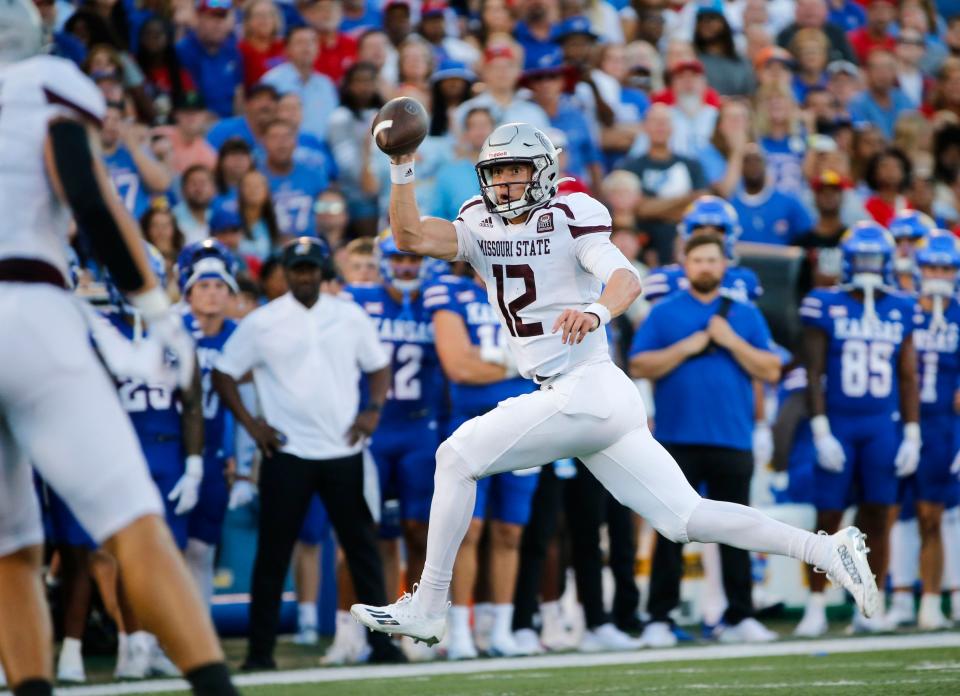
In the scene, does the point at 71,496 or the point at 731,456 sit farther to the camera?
the point at 731,456

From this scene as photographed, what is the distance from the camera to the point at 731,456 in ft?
28.0

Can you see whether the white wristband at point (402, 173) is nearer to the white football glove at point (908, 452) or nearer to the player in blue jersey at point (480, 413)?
Answer: the player in blue jersey at point (480, 413)

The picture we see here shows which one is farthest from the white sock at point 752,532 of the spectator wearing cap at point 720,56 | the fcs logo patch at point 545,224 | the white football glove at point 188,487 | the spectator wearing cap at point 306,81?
the spectator wearing cap at point 720,56

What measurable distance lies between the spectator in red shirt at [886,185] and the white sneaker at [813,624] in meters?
3.99

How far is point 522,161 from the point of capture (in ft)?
19.2

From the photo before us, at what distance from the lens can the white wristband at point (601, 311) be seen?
17.3 ft

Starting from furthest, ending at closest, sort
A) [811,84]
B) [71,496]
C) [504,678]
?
[811,84], [504,678], [71,496]

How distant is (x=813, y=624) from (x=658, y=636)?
0.90 metres

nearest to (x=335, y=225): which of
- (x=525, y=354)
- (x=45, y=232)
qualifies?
(x=525, y=354)

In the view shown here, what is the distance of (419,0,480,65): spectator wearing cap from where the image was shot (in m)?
12.2

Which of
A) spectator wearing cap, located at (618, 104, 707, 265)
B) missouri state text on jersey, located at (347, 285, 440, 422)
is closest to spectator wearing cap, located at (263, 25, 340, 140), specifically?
spectator wearing cap, located at (618, 104, 707, 265)

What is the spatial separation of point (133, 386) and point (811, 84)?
7.44 m

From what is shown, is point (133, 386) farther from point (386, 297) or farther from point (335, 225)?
point (335, 225)

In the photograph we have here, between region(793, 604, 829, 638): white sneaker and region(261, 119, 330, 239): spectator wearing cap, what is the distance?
3884 millimetres
